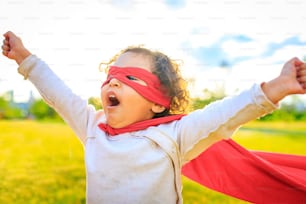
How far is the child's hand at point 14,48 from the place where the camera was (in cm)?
151

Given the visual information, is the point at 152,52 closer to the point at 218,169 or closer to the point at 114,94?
the point at 114,94

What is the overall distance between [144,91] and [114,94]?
0.27 ft

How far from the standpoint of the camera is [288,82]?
3.34 feet

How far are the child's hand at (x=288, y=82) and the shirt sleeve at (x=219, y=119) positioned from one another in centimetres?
2

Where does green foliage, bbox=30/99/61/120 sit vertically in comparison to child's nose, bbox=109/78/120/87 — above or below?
below

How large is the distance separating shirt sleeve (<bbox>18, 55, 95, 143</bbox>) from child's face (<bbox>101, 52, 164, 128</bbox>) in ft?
0.51

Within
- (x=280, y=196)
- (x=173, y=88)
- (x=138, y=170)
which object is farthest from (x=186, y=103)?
(x=280, y=196)

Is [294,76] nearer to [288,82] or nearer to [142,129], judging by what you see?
[288,82]

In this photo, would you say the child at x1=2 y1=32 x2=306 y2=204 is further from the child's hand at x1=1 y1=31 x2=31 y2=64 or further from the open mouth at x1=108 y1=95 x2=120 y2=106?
the child's hand at x1=1 y1=31 x2=31 y2=64

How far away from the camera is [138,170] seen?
49.1 inches

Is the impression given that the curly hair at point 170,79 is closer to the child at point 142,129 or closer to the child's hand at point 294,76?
the child at point 142,129

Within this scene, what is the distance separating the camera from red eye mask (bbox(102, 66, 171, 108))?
1.30m

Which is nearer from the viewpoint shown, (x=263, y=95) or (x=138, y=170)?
(x=263, y=95)

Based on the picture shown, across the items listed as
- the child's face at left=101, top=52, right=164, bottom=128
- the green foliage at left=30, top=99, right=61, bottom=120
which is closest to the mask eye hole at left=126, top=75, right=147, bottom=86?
the child's face at left=101, top=52, right=164, bottom=128
